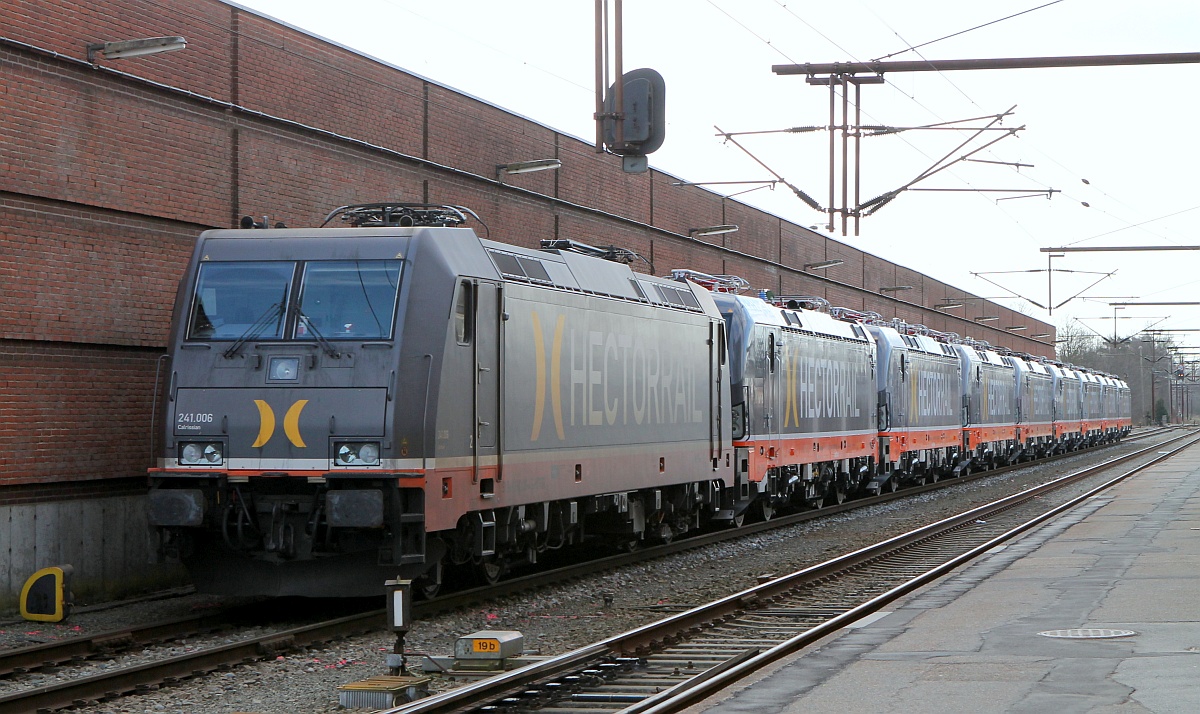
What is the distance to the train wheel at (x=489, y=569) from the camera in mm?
14414

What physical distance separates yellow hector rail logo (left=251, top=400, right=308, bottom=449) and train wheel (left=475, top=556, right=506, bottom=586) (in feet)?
9.79

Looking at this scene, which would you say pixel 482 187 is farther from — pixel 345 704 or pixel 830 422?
pixel 345 704

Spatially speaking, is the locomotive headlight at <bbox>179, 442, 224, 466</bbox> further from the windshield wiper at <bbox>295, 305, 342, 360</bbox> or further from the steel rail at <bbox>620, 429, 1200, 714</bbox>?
the steel rail at <bbox>620, 429, 1200, 714</bbox>

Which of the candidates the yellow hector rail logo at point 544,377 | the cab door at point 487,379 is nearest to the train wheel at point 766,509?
the yellow hector rail logo at point 544,377

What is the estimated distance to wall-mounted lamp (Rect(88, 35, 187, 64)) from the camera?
1408 centimetres

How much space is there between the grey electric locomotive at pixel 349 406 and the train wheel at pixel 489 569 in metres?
0.22

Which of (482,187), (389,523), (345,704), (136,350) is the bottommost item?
(345,704)

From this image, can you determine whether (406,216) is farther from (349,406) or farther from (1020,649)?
(1020,649)

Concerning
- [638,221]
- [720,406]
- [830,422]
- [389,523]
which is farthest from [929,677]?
[638,221]

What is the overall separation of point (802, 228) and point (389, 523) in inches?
1322

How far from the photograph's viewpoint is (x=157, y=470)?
40.2 ft

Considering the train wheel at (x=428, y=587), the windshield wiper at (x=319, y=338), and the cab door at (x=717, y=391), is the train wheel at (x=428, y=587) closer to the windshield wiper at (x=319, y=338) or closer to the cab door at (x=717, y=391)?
the windshield wiper at (x=319, y=338)

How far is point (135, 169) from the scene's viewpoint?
48.9ft

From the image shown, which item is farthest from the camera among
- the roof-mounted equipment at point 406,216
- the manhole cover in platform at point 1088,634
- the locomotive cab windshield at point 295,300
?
the roof-mounted equipment at point 406,216
